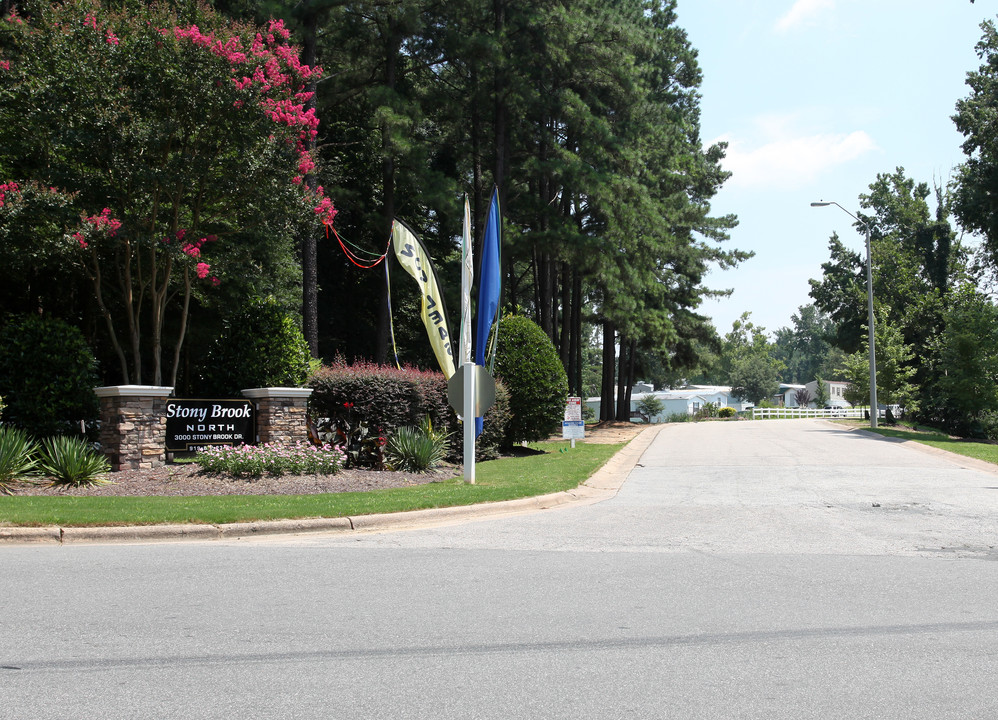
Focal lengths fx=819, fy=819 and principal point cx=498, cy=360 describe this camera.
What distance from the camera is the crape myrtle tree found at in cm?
1605

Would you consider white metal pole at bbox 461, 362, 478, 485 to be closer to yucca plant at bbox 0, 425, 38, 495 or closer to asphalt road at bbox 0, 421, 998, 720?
asphalt road at bbox 0, 421, 998, 720

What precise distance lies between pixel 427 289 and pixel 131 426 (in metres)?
6.20

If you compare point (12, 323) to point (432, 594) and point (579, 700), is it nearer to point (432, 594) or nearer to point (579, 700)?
point (432, 594)

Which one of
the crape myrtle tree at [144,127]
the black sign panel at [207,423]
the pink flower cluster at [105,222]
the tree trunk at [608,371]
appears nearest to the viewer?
the black sign panel at [207,423]

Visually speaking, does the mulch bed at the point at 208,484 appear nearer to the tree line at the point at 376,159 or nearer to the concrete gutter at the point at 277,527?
the concrete gutter at the point at 277,527

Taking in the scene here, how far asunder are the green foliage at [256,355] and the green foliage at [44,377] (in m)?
2.93

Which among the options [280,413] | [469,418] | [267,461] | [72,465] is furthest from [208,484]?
[469,418]

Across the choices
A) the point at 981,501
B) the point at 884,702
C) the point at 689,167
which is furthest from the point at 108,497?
the point at 689,167

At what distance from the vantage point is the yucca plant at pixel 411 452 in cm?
1611

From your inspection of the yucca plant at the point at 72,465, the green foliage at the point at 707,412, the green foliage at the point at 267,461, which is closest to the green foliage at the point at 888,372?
the green foliage at the point at 707,412

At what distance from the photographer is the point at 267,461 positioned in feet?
47.5

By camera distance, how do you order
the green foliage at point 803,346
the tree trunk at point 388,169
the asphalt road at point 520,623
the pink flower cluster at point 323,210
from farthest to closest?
the green foliage at point 803,346 → the tree trunk at point 388,169 → the pink flower cluster at point 323,210 → the asphalt road at point 520,623

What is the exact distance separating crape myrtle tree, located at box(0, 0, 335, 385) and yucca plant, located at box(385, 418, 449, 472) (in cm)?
547

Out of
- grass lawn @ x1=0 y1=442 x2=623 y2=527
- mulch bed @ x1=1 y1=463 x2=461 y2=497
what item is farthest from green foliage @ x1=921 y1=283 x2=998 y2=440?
mulch bed @ x1=1 y1=463 x2=461 y2=497
